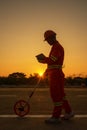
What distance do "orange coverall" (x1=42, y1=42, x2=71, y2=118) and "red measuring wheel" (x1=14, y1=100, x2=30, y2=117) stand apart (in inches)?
38.0

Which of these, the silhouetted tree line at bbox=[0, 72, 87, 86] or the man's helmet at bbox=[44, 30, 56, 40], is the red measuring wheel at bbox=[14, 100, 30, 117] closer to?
the man's helmet at bbox=[44, 30, 56, 40]

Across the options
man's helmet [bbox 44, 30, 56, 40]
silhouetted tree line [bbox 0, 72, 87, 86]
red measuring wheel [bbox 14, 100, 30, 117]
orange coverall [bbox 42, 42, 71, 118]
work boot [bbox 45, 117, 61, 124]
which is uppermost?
silhouetted tree line [bbox 0, 72, 87, 86]

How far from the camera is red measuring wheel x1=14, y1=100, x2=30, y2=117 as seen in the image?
471 inches

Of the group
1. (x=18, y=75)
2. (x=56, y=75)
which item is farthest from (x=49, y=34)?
(x=18, y=75)

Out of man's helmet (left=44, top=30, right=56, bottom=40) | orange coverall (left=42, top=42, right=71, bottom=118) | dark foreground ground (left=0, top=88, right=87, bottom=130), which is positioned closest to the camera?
dark foreground ground (left=0, top=88, right=87, bottom=130)

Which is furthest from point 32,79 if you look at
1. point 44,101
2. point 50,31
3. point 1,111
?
point 50,31

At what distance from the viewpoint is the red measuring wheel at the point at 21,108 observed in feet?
39.2

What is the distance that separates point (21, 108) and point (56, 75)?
51.7 inches

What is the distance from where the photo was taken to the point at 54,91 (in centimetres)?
1119

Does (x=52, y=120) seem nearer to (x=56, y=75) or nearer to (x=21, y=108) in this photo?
(x=56, y=75)

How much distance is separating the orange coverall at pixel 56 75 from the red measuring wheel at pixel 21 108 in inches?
38.0

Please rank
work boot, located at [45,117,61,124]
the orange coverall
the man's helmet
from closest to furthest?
work boot, located at [45,117,61,124] → the orange coverall → the man's helmet

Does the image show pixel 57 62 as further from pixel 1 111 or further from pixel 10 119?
pixel 1 111

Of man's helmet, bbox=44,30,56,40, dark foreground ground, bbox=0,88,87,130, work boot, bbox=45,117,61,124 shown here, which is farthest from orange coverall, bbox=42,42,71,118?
dark foreground ground, bbox=0,88,87,130
